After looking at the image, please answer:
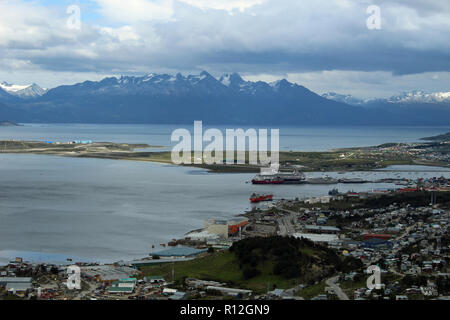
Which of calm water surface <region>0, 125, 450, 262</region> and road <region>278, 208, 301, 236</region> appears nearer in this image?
calm water surface <region>0, 125, 450, 262</region>

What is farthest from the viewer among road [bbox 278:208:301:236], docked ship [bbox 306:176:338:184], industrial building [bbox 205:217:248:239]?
docked ship [bbox 306:176:338:184]

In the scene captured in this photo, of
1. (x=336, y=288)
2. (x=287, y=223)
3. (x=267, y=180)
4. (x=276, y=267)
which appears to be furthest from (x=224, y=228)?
(x=267, y=180)

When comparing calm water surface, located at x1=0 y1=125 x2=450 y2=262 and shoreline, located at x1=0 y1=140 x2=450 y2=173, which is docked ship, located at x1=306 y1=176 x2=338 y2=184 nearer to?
calm water surface, located at x1=0 y1=125 x2=450 y2=262

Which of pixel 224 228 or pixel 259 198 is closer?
pixel 224 228

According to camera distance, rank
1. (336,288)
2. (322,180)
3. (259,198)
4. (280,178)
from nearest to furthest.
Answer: (336,288)
(259,198)
(322,180)
(280,178)

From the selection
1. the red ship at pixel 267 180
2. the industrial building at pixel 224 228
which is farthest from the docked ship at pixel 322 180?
the industrial building at pixel 224 228

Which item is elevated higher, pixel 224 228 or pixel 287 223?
pixel 224 228

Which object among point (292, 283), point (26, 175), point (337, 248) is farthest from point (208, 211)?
point (26, 175)

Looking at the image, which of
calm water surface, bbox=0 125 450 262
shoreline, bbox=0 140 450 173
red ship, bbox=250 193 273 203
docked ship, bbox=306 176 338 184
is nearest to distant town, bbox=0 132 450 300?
calm water surface, bbox=0 125 450 262

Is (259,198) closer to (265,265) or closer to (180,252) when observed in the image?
(180,252)

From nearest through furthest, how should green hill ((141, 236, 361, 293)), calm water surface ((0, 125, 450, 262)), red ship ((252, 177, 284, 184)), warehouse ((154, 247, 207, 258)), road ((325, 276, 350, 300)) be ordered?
road ((325, 276, 350, 300)) → green hill ((141, 236, 361, 293)) → warehouse ((154, 247, 207, 258)) → calm water surface ((0, 125, 450, 262)) → red ship ((252, 177, 284, 184))
